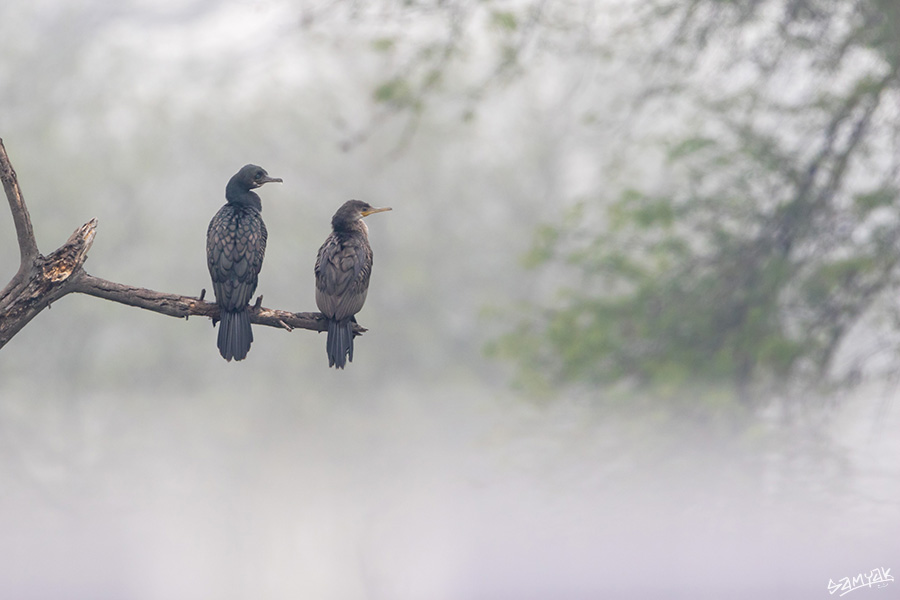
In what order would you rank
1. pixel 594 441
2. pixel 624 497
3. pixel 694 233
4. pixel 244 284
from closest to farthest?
pixel 244 284
pixel 694 233
pixel 594 441
pixel 624 497

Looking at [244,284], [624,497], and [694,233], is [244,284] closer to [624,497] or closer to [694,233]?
[694,233]

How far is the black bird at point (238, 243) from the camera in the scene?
989 mm

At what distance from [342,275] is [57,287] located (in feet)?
1.12

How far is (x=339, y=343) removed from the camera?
0.83m

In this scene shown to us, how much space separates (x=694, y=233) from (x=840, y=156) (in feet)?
3.11

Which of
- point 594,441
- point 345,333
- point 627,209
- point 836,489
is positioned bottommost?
point 345,333

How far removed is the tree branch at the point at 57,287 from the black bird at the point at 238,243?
0.03 meters

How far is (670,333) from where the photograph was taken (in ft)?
15.5

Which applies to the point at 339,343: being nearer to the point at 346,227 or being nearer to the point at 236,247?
the point at 346,227

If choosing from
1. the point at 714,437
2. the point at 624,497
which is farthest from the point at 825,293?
the point at 624,497

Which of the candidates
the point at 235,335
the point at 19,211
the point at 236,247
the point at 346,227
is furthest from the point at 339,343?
the point at 19,211

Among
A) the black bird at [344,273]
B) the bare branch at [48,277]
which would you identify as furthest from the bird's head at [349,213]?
the bare branch at [48,277]

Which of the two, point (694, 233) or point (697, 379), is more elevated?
point (694, 233)

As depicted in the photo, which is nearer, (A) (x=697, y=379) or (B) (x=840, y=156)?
(B) (x=840, y=156)
